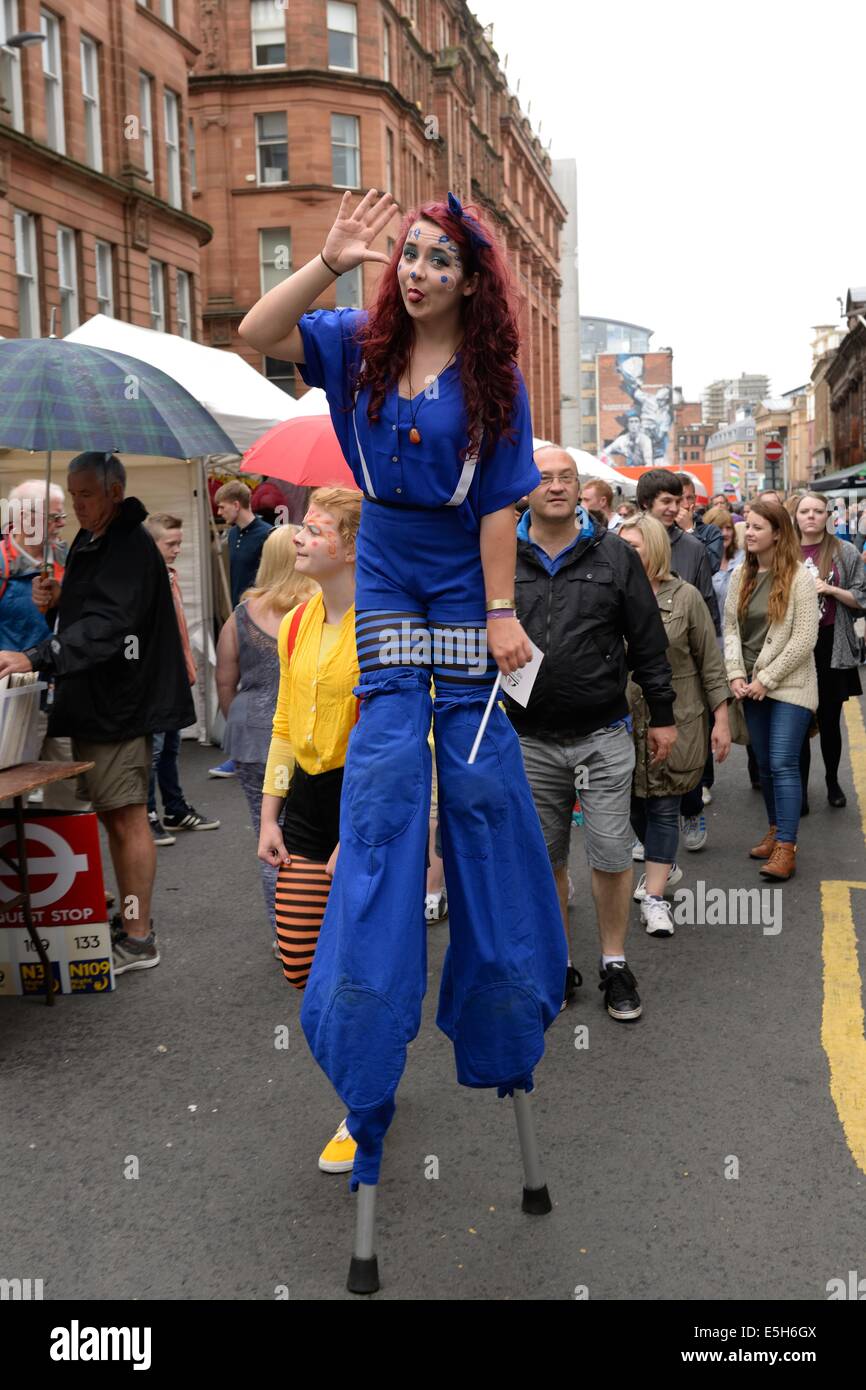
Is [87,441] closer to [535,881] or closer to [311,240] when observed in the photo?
[535,881]

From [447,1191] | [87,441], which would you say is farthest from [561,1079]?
[87,441]

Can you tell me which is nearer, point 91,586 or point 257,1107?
point 257,1107

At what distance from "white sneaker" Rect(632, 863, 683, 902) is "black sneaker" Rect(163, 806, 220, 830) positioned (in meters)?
2.91

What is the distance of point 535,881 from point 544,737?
179cm

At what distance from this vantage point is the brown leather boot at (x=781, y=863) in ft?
22.7

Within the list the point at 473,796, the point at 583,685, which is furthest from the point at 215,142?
the point at 473,796

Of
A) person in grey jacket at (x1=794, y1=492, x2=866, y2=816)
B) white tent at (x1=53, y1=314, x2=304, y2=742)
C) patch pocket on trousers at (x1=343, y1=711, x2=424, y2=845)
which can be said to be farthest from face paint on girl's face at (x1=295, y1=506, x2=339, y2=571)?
white tent at (x1=53, y1=314, x2=304, y2=742)

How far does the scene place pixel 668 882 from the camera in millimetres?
6648

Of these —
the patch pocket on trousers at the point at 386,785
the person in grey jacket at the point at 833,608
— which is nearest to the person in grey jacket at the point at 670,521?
the person in grey jacket at the point at 833,608

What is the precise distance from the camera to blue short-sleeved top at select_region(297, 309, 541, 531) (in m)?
3.04

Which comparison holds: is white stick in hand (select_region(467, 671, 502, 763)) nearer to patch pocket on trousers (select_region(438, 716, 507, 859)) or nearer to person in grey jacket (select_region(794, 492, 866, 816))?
patch pocket on trousers (select_region(438, 716, 507, 859))

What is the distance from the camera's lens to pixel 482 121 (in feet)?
226

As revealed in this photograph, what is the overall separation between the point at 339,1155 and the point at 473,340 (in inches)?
85.1

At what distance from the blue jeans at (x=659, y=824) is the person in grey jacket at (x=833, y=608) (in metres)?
2.59
